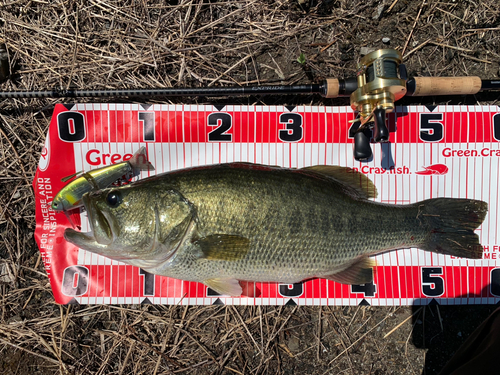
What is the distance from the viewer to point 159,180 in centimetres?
219

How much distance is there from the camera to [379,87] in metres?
2.29

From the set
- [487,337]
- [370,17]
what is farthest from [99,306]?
[370,17]

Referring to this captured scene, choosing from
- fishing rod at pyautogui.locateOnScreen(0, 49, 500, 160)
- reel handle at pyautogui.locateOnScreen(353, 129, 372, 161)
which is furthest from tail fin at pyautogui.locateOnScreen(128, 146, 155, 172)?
reel handle at pyautogui.locateOnScreen(353, 129, 372, 161)

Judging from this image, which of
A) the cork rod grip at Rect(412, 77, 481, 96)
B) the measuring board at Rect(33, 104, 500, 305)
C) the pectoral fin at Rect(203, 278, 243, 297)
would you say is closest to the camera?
the pectoral fin at Rect(203, 278, 243, 297)

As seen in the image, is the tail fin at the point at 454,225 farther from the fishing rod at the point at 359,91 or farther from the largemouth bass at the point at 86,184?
the largemouth bass at the point at 86,184

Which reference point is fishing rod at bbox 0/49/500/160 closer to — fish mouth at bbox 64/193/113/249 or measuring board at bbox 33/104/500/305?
measuring board at bbox 33/104/500/305

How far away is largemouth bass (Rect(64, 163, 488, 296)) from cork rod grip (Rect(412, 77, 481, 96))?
94 centimetres

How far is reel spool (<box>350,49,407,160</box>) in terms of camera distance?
2.27m

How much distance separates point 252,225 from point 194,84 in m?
1.55

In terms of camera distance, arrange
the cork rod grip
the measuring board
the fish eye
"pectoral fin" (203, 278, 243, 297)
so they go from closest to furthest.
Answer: the fish eye, "pectoral fin" (203, 278, 243, 297), the cork rod grip, the measuring board

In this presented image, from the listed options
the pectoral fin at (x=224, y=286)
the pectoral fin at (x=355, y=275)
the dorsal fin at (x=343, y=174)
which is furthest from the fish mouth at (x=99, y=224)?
the pectoral fin at (x=355, y=275)

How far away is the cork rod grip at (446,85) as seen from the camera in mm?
2602

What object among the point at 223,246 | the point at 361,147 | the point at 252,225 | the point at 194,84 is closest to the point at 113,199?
the point at 223,246

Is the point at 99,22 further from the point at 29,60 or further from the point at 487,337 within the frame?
the point at 487,337
